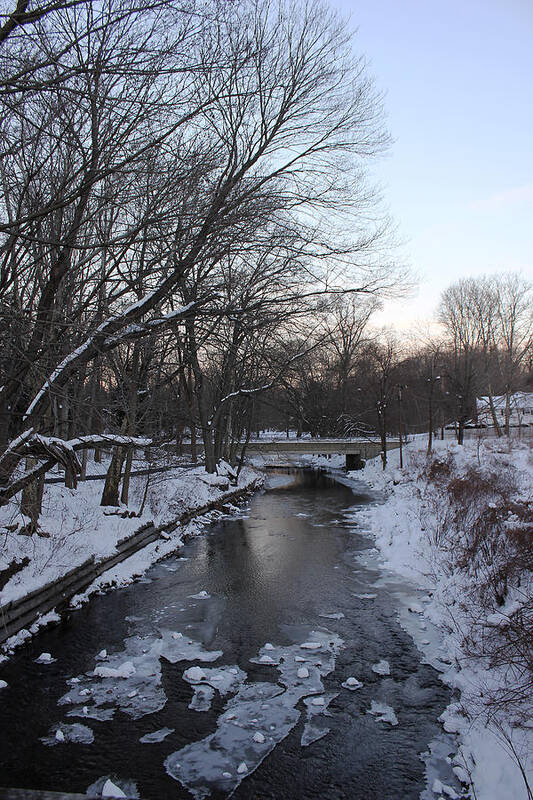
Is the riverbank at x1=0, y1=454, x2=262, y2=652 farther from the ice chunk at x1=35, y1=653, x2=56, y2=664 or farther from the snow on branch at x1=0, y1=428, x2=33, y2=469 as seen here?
the snow on branch at x1=0, y1=428, x2=33, y2=469

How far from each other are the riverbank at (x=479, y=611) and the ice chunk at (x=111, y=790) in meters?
2.72

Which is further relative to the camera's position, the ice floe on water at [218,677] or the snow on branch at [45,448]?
the snow on branch at [45,448]

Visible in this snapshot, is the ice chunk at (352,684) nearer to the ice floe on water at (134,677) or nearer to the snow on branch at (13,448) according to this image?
the ice floe on water at (134,677)

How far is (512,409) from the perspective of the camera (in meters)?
57.6

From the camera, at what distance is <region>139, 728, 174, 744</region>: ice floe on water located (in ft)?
18.1

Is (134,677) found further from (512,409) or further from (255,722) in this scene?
(512,409)

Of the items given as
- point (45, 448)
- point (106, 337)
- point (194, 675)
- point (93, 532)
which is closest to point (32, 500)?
point (93, 532)

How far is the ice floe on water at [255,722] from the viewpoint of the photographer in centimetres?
498

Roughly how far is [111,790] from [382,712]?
2945mm

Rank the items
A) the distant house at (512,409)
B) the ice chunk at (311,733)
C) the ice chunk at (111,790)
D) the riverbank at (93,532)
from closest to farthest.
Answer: the ice chunk at (111,790) < the ice chunk at (311,733) < the riverbank at (93,532) < the distant house at (512,409)

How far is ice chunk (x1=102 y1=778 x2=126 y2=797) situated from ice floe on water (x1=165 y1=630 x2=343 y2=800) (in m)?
0.51

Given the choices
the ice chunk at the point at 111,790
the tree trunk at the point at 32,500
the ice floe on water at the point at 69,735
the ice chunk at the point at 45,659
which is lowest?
the ice chunk at the point at 45,659

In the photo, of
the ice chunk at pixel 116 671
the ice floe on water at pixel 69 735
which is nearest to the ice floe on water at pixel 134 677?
the ice chunk at pixel 116 671

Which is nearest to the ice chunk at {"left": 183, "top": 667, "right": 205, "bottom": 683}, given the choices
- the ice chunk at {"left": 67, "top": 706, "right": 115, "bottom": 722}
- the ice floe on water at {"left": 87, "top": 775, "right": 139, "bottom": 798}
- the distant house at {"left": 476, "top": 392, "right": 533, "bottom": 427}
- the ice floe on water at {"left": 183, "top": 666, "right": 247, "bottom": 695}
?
the ice floe on water at {"left": 183, "top": 666, "right": 247, "bottom": 695}
